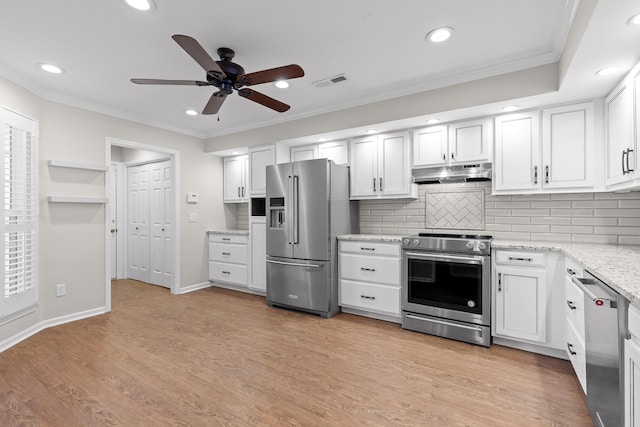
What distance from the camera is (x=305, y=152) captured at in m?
4.50

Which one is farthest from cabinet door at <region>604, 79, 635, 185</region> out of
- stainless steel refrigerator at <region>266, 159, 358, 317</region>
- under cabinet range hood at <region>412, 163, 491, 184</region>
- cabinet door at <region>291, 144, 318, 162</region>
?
cabinet door at <region>291, 144, 318, 162</region>

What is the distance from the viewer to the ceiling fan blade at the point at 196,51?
1.80 metres

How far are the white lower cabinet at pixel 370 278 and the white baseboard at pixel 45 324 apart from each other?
2.97 meters

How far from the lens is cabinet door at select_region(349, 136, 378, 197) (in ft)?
12.7

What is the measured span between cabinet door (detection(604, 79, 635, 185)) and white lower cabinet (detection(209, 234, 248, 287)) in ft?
13.7

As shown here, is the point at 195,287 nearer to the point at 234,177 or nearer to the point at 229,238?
the point at 229,238

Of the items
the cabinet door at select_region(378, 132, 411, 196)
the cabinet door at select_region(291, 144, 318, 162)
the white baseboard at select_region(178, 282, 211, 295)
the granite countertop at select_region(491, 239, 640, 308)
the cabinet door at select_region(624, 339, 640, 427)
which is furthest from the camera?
the white baseboard at select_region(178, 282, 211, 295)

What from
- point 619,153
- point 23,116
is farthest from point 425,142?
point 23,116

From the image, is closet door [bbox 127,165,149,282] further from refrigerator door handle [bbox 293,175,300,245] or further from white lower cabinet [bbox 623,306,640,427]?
white lower cabinet [bbox 623,306,640,427]

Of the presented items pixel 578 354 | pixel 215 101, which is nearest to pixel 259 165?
pixel 215 101

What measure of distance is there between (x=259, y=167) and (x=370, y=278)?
231 cm

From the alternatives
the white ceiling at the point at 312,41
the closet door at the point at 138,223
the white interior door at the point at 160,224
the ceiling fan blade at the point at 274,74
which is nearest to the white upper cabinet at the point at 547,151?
the white ceiling at the point at 312,41

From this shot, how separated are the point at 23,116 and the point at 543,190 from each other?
5010 mm

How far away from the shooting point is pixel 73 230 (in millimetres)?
3629
